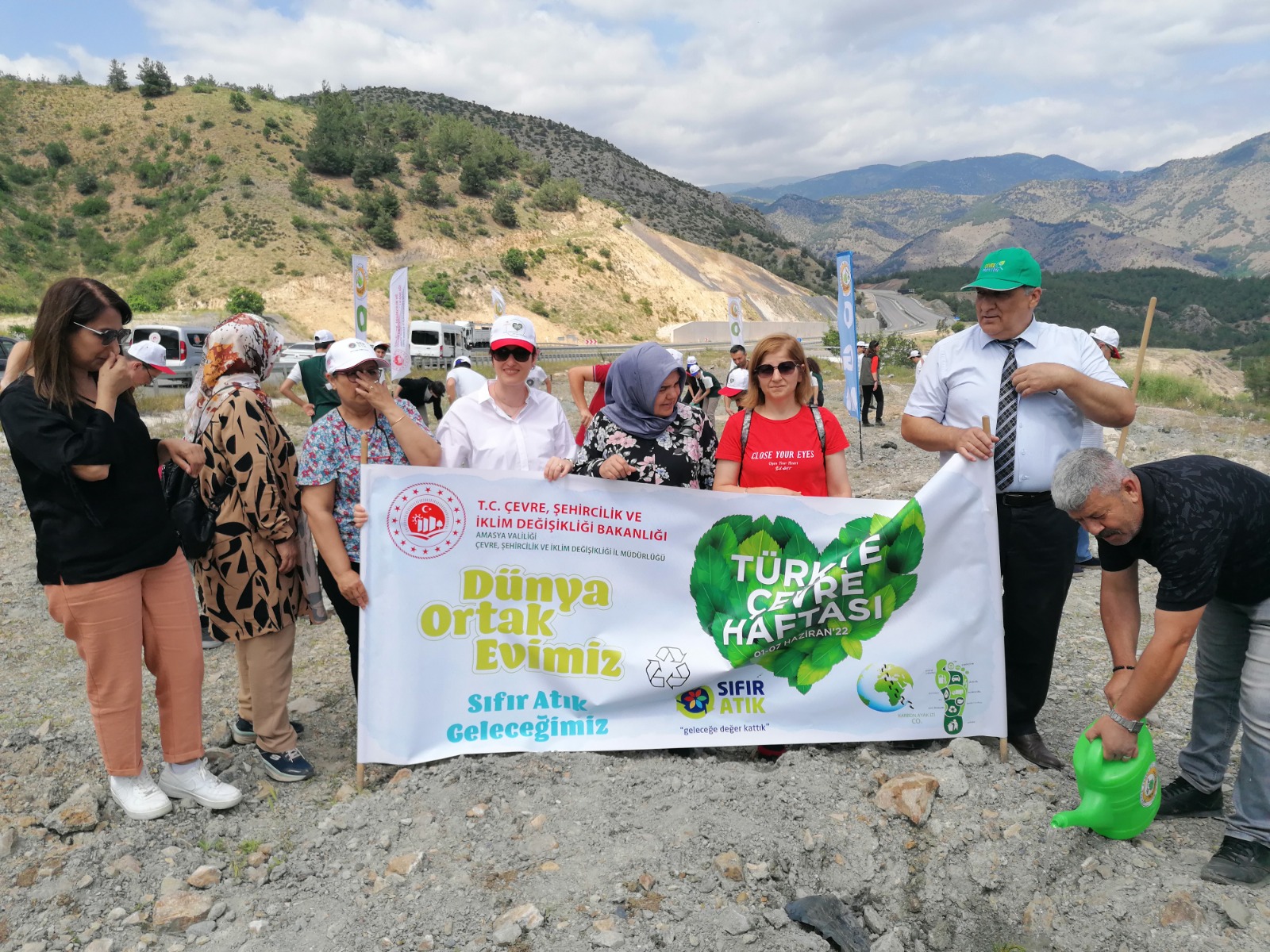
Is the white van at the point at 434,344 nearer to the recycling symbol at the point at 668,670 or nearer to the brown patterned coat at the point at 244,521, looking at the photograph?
the brown patterned coat at the point at 244,521

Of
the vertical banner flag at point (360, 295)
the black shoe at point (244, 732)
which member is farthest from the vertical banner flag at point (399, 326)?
the black shoe at point (244, 732)

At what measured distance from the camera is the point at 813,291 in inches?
3588

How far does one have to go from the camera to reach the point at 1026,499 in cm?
355

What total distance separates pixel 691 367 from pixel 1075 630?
491 cm

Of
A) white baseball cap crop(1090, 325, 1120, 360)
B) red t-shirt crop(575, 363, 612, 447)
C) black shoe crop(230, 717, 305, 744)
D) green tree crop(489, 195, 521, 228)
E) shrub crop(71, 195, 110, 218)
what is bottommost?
black shoe crop(230, 717, 305, 744)

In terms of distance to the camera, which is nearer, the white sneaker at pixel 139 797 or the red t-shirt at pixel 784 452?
the white sneaker at pixel 139 797

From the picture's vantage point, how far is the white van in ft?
102

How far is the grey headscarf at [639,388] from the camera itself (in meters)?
3.50

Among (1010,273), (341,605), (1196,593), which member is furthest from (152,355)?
(1196,593)

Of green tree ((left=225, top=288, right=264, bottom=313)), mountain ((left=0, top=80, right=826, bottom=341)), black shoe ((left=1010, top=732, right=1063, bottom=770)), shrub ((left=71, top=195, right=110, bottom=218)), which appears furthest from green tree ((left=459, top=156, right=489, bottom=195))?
black shoe ((left=1010, top=732, right=1063, bottom=770))

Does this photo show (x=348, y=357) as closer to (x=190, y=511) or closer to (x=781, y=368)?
(x=190, y=511)

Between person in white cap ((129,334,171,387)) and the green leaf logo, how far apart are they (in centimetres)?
231

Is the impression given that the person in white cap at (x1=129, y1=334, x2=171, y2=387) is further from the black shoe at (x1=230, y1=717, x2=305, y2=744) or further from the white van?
the white van

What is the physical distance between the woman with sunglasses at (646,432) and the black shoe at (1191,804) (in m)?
2.25
